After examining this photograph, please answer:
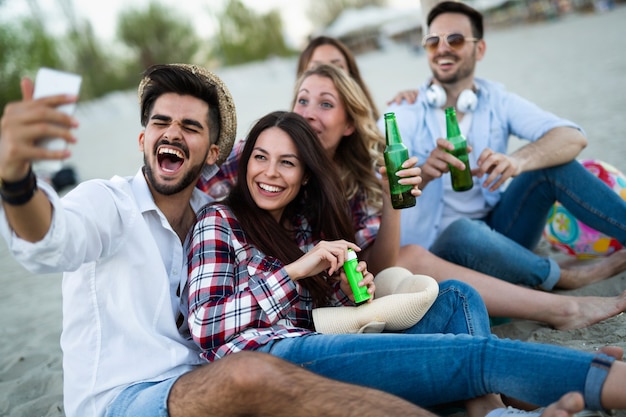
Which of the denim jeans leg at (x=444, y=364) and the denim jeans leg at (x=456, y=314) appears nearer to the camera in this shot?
the denim jeans leg at (x=444, y=364)

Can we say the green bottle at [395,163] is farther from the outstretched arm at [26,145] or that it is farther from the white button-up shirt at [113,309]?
the outstretched arm at [26,145]

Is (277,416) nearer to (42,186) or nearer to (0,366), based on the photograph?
(42,186)

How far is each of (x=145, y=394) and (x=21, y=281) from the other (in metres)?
5.50

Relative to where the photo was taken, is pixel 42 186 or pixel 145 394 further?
pixel 145 394

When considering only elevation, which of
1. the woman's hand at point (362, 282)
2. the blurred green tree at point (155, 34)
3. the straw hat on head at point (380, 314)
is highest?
the blurred green tree at point (155, 34)

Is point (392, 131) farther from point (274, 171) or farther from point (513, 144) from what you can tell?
point (513, 144)

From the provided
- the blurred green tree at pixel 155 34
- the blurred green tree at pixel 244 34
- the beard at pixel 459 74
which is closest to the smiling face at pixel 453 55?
the beard at pixel 459 74

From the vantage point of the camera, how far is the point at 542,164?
12.6 ft

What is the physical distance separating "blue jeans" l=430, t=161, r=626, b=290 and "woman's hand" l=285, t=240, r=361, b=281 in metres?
1.50

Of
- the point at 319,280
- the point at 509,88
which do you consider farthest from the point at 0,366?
the point at 509,88

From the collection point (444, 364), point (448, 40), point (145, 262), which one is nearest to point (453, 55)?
point (448, 40)

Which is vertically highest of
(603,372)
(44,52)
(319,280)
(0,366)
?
→ (44,52)

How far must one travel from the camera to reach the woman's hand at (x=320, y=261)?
2.65m

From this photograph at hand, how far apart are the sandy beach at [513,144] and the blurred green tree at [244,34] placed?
29246 millimetres
